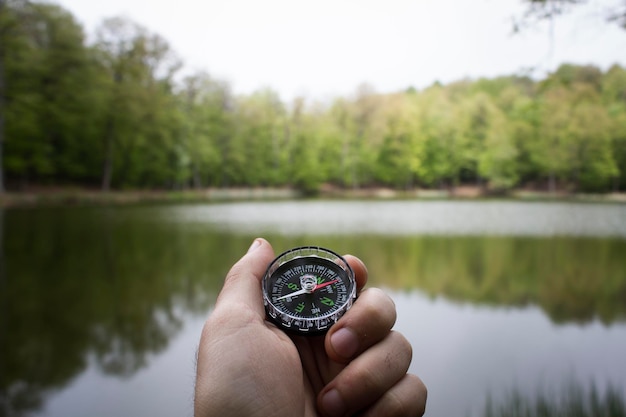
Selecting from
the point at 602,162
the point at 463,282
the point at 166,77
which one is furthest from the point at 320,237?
the point at 166,77

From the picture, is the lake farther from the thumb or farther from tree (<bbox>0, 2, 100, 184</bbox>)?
tree (<bbox>0, 2, 100, 184</bbox>)

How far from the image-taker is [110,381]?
2957 mm

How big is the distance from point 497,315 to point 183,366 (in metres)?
3.33

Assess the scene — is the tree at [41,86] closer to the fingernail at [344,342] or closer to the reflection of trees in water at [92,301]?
the reflection of trees in water at [92,301]

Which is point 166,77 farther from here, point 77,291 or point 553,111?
point 77,291

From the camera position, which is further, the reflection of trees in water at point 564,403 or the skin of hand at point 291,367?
the reflection of trees in water at point 564,403

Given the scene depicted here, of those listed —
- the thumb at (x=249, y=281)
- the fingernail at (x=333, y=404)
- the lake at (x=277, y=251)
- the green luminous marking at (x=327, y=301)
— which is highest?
the thumb at (x=249, y=281)

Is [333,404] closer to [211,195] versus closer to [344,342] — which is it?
[344,342]

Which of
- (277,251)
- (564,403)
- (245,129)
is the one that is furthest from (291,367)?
(245,129)

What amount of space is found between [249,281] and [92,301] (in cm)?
469

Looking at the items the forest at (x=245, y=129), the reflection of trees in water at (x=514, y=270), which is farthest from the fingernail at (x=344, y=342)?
the forest at (x=245, y=129)

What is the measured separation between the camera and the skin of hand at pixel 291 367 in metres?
0.88

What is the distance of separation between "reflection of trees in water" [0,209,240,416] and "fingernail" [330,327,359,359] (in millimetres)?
2651

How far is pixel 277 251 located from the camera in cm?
449
